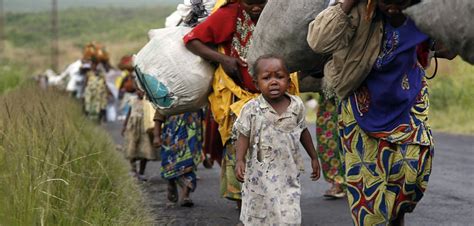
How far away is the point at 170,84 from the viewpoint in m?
8.14

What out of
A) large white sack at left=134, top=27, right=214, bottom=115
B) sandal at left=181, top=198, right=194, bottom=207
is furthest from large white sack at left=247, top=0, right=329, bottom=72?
sandal at left=181, top=198, right=194, bottom=207

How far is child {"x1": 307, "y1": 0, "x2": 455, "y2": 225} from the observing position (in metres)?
6.11

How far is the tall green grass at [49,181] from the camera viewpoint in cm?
620

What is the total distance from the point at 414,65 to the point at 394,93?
20 cm

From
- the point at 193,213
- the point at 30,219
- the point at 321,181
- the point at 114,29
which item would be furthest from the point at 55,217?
the point at 114,29

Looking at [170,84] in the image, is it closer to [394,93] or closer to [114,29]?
[394,93]

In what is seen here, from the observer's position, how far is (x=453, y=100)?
26.0 m

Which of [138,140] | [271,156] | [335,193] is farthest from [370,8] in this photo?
[138,140]

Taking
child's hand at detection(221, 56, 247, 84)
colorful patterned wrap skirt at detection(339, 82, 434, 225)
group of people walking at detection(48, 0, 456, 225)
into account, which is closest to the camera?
group of people walking at detection(48, 0, 456, 225)

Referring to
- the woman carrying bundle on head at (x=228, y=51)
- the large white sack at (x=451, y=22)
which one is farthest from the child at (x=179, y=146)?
the large white sack at (x=451, y=22)

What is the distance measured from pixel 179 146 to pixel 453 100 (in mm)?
15939

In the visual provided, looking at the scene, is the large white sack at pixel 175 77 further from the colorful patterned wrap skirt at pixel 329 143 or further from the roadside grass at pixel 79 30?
the roadside grass at pixel 79 30

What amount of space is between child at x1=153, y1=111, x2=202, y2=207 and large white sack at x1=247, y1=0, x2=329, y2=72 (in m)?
4.05

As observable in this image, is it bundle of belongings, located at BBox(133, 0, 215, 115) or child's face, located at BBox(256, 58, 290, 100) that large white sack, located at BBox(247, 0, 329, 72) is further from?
bundle of belongings, located at BBox(133, 0, 215, 115)
